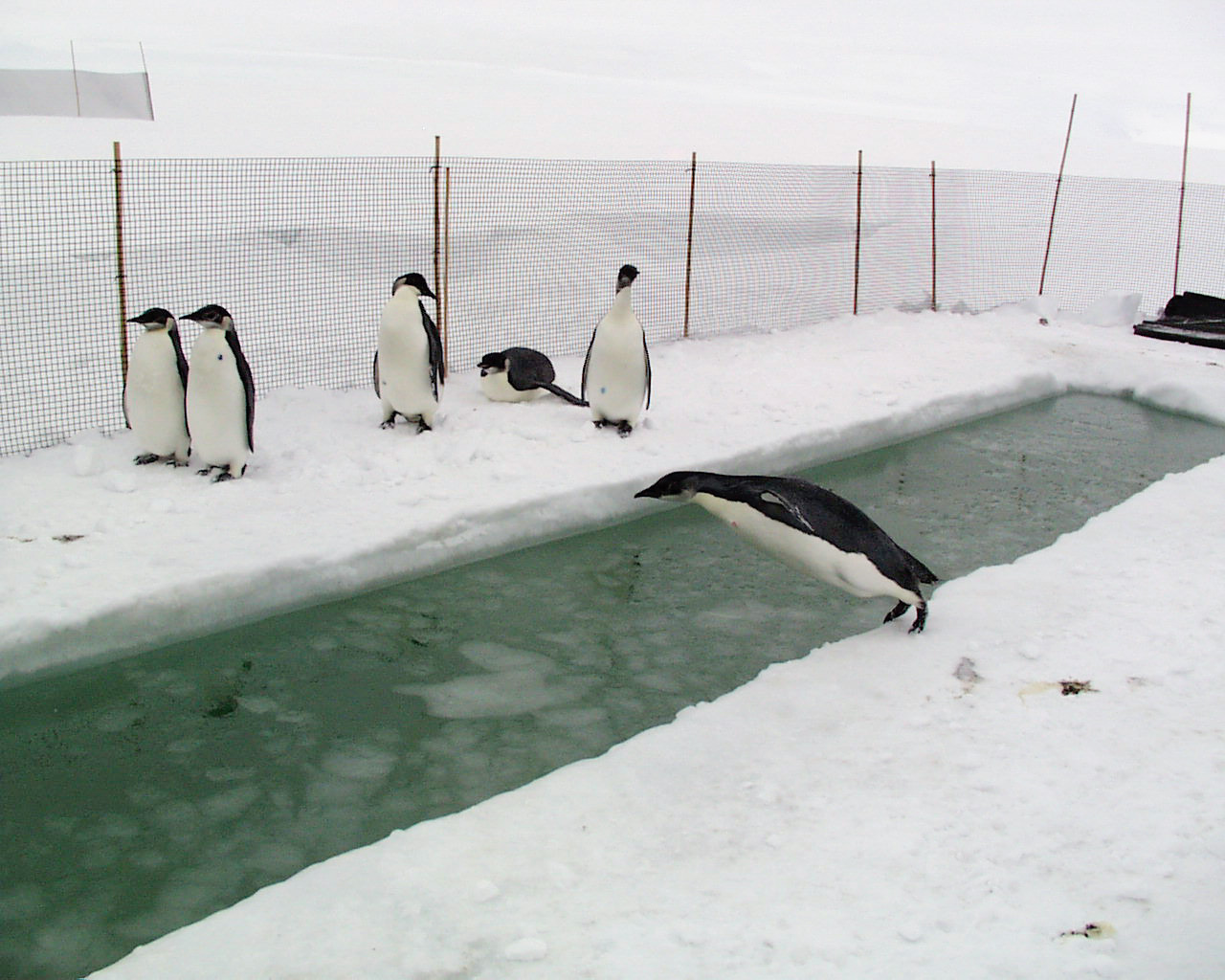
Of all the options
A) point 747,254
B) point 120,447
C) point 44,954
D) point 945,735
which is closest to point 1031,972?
point 945,735

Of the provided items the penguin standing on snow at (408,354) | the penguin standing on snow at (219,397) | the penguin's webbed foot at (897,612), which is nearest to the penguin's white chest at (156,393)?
the penguin standing on snow at (219,397)

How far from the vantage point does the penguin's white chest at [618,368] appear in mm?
5668

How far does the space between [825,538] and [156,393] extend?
2.95 metres

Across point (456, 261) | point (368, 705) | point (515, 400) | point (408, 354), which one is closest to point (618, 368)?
point (515, 400)

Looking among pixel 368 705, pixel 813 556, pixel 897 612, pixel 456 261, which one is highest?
pixel 456 261

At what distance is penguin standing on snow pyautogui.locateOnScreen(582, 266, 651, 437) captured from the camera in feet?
18.6

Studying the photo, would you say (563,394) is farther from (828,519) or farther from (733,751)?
(733,751)

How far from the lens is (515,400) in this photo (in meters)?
6.32

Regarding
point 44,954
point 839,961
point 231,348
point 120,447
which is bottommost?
point 44,954

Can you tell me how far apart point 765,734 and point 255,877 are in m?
1.32

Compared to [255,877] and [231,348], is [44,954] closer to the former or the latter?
[255,877]

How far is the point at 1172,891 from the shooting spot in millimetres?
2334

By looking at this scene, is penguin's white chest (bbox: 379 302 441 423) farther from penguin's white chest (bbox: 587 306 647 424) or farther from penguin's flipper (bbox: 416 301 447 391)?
penguin's white chest (bbox: 587 306 647 424)

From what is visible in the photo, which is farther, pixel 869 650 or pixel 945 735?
pixel 869 650
